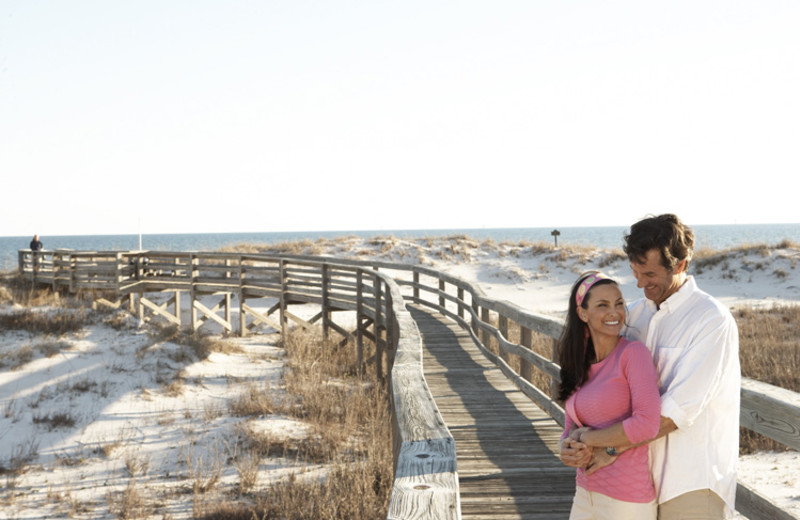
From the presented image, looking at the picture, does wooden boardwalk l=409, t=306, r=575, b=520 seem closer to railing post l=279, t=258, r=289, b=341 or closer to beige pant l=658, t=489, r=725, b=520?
beige pant l=658, t=489, r=725, b=520

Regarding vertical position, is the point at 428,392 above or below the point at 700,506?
above

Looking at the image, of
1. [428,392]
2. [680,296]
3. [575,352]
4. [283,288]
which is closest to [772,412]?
[680,296]

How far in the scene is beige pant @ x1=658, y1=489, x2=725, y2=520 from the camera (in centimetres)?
236

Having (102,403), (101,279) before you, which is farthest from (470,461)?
(101,279)

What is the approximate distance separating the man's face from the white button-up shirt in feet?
0.15

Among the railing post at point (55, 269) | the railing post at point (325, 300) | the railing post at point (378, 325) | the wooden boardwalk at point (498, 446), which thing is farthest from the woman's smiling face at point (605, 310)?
the railing post at point (55, 269)

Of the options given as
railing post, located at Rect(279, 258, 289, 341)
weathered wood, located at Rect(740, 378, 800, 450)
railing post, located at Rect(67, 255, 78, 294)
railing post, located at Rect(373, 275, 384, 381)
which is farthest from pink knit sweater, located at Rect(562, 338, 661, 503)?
railing post, located at Rect(67, 255, 78, 294)

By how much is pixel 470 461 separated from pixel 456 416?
50.5 inches

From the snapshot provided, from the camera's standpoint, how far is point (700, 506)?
2.36 m

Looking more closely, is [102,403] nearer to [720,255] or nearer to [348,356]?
[348,356]

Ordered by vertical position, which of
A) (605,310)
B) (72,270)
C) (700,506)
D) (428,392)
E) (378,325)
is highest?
(605,310)

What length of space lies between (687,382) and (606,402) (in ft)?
1.28

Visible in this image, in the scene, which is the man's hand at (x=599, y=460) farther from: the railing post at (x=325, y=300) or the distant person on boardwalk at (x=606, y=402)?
the railing post at (x=325, y=300)

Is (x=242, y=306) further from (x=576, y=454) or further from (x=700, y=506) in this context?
(x=700, y=506)
